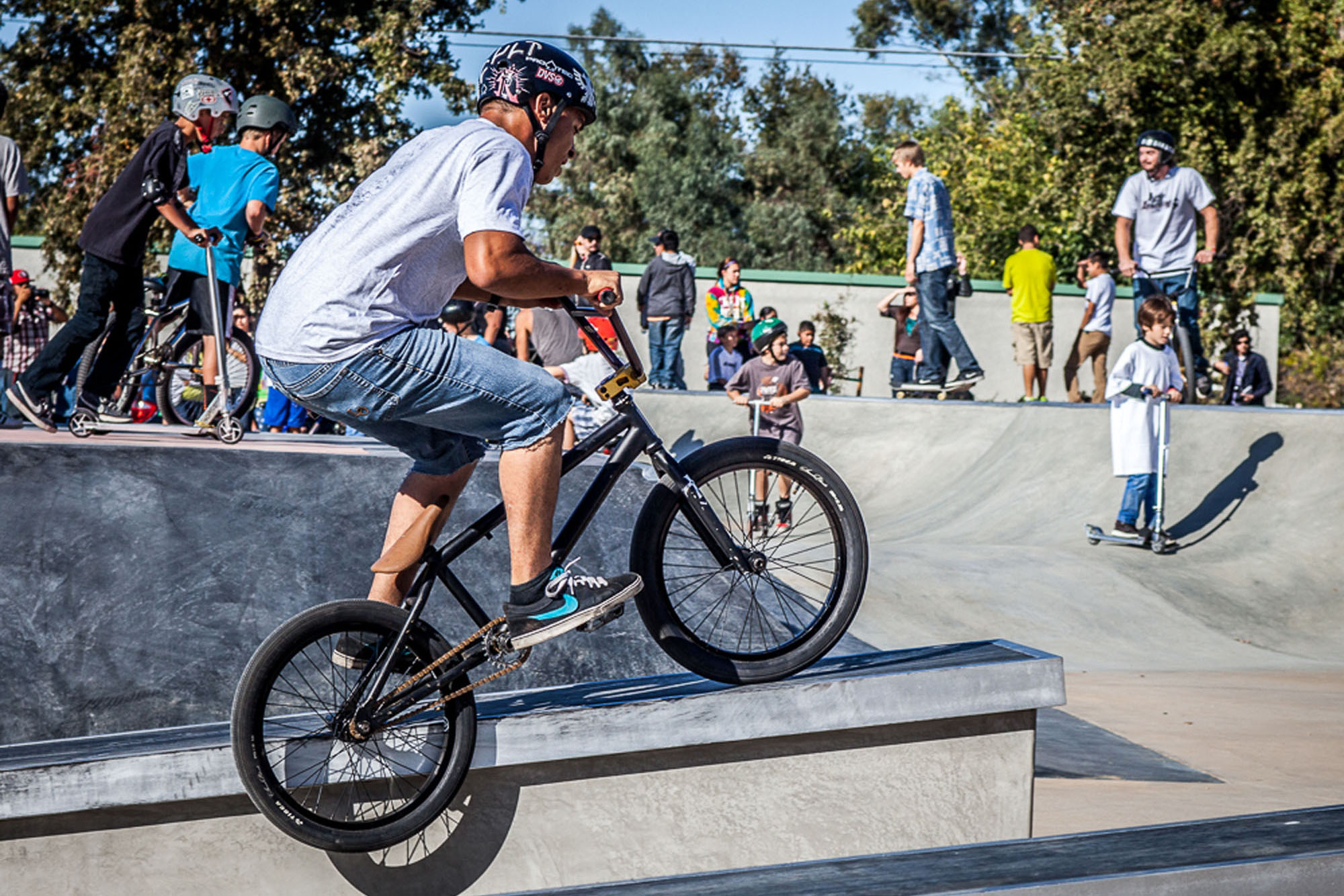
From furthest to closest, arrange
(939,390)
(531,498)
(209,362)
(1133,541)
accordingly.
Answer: (939,390)
(1133,541)
(209,362)
(531,498)

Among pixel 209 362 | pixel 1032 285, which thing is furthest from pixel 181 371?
pixel 1032 285

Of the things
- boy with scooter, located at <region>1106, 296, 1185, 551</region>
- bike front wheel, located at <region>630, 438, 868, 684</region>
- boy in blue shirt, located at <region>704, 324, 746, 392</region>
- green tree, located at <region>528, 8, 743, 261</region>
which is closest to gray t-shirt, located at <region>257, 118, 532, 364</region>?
bike front wheel, located at <region>630, 438, 868, 684</region>

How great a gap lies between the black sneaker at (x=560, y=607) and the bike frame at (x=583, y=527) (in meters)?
0.08

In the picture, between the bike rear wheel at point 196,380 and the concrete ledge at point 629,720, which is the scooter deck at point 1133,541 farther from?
the bike rear wheel at point 196,380

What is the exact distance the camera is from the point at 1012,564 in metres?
8.77

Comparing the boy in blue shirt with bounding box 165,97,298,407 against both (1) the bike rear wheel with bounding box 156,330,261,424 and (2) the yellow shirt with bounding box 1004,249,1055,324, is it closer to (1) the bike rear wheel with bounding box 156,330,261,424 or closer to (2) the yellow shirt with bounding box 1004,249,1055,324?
(1) the bike rear wheel with bounding box 156,330,261,424

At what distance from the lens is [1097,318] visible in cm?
1284

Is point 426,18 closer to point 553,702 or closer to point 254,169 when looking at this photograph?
point 254,169

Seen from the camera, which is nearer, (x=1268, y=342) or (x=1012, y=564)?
(x=1012, y=564)

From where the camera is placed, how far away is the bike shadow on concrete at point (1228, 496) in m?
9.82

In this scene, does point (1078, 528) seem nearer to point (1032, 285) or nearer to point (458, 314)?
point (1032, 285)

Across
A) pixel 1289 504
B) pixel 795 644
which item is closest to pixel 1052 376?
pixel 1289 504

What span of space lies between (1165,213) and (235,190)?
7067mm

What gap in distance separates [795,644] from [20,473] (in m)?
3.06
